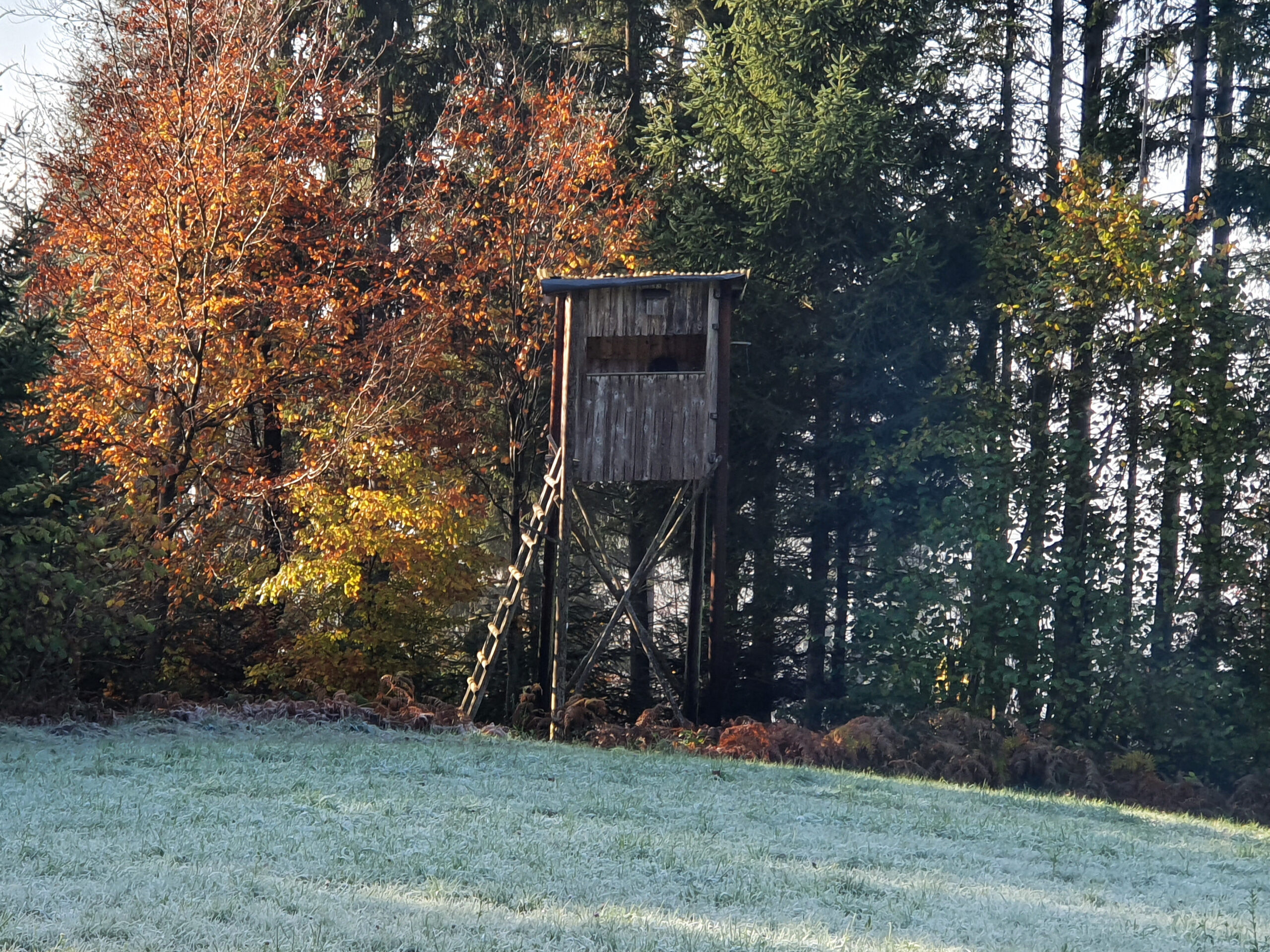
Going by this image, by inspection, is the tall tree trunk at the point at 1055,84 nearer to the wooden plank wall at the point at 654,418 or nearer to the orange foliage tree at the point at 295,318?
the orange foliage tree at the point at 295,318

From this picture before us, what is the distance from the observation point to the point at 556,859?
7.44 metres

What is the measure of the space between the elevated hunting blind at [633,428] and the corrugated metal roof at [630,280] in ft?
0.06

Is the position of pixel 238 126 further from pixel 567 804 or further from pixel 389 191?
pixel 567 804

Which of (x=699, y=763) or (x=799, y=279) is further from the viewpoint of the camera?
(x=799, y=279)

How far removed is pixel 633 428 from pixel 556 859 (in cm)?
859

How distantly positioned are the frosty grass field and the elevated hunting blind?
3877mm

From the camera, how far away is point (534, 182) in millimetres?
20281

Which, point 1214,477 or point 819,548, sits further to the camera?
point 819,548

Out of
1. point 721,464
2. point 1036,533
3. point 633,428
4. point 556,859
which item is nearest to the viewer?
point 556,859

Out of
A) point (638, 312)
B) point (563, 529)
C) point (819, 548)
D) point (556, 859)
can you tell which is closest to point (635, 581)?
point (563, 529)

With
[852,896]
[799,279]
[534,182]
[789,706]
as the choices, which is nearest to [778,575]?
[789,706]

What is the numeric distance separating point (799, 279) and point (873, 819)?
12.1 meters

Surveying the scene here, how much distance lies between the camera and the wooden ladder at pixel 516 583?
15.9 meters

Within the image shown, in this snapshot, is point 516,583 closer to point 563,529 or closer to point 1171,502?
point 563,529
